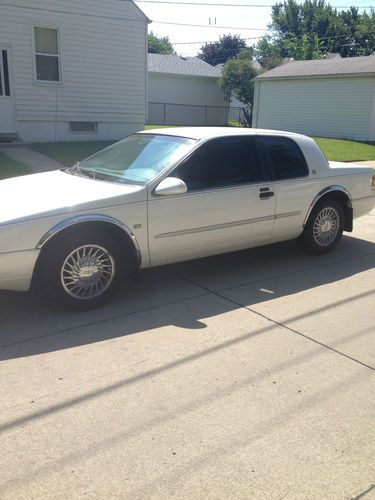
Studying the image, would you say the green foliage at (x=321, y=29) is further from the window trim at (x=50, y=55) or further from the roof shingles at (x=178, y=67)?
the window trim at (x=50, y=55)

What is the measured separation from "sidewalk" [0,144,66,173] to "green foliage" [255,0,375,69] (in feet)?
154

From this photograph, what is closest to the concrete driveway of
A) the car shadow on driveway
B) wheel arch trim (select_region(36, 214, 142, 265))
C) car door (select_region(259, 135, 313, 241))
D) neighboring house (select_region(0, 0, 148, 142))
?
the car shadow on driveway

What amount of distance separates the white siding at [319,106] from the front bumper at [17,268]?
77.8ft

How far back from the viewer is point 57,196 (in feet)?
14.6

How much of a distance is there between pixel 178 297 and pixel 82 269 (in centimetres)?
101

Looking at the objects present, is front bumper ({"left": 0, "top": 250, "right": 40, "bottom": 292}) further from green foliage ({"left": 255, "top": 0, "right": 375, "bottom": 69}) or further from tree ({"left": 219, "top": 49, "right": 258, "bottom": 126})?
green foliage ({"left": 255, "top": 0, "right": 375, "bottom": 69})

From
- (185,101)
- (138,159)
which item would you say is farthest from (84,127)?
(185,101)

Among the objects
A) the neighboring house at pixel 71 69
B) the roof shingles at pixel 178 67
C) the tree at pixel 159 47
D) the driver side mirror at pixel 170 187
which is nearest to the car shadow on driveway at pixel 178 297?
the driver side mirror at pixel 170 187

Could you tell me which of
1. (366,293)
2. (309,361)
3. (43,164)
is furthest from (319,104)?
(309,361)

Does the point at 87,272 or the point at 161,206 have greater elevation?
the point at 161,206

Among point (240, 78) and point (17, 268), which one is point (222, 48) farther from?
point (17, 268)

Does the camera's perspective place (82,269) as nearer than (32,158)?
Yes

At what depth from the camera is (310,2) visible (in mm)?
65625

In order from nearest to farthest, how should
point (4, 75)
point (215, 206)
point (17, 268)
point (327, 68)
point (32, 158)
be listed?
1. point (17, 268)
2. point (215, 206)
3. point (32, 158)
4. point (4, 75)
5. point (327, 68)
